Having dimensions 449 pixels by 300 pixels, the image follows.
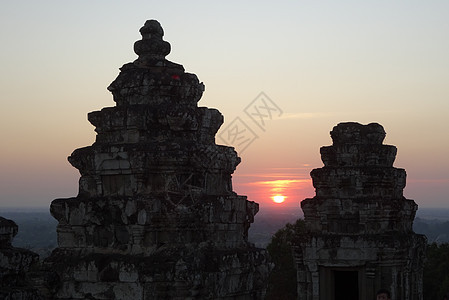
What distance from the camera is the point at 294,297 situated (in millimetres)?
38938

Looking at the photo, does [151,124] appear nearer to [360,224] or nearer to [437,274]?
[360,224]

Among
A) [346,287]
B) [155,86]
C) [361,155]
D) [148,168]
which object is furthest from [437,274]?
[148,168]

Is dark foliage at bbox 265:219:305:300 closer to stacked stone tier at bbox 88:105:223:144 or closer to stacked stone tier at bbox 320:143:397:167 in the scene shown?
stacked stone tier at bbox 320:143:397:167

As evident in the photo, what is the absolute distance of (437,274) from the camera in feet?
120

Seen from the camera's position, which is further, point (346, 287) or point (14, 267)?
point (346, 287)

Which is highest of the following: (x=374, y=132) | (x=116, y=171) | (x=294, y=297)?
(x=374, y=132)

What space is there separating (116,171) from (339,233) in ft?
32.5

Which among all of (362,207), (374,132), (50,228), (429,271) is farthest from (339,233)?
(50,228)

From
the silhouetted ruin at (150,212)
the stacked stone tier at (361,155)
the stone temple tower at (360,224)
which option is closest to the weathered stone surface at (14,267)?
the silhouetted ruin at (150,212)

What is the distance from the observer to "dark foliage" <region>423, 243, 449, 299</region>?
35416 millimetres

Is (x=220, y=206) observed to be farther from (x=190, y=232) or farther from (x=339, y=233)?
(x=339, y=233)

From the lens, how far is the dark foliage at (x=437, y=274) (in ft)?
116

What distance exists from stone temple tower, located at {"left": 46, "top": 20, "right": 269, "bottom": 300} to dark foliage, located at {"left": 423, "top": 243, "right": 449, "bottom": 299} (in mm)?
26904

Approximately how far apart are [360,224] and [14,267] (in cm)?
1059
